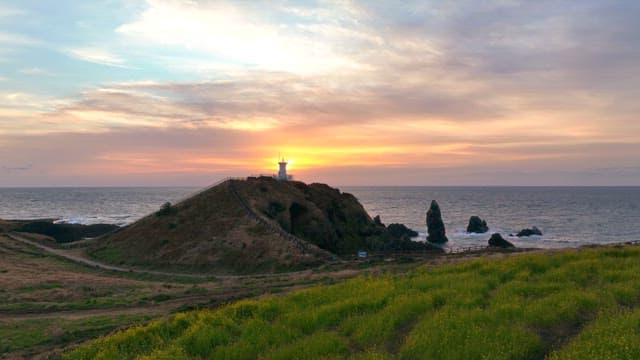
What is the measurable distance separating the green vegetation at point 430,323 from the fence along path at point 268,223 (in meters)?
30.2

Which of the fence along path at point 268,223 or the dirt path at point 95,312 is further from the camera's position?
the fence along path at point 268,223

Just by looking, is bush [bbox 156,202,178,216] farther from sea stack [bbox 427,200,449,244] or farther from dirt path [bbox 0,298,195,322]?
sea stack [bbox 427,200,449,244]

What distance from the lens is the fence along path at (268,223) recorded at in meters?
53.2

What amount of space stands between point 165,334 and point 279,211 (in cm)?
4854

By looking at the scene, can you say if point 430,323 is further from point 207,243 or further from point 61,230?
point 61,230

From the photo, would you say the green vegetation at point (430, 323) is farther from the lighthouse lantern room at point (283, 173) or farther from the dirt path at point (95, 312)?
the lighthouse lantern room at point (283, 173)

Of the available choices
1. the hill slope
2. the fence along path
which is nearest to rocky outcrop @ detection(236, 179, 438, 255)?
the fence along path

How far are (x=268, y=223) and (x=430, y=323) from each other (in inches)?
1743

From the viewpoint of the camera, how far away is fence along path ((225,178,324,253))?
175 ft

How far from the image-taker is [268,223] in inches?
2338

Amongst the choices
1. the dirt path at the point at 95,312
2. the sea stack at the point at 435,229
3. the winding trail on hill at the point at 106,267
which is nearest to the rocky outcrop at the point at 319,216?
the winding trail on hill at the point at 106,267

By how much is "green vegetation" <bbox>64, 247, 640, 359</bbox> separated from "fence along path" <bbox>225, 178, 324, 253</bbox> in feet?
99.2

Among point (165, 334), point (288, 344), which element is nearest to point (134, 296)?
point (165, 334)

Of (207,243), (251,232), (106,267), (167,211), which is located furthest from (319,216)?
(106,267)
